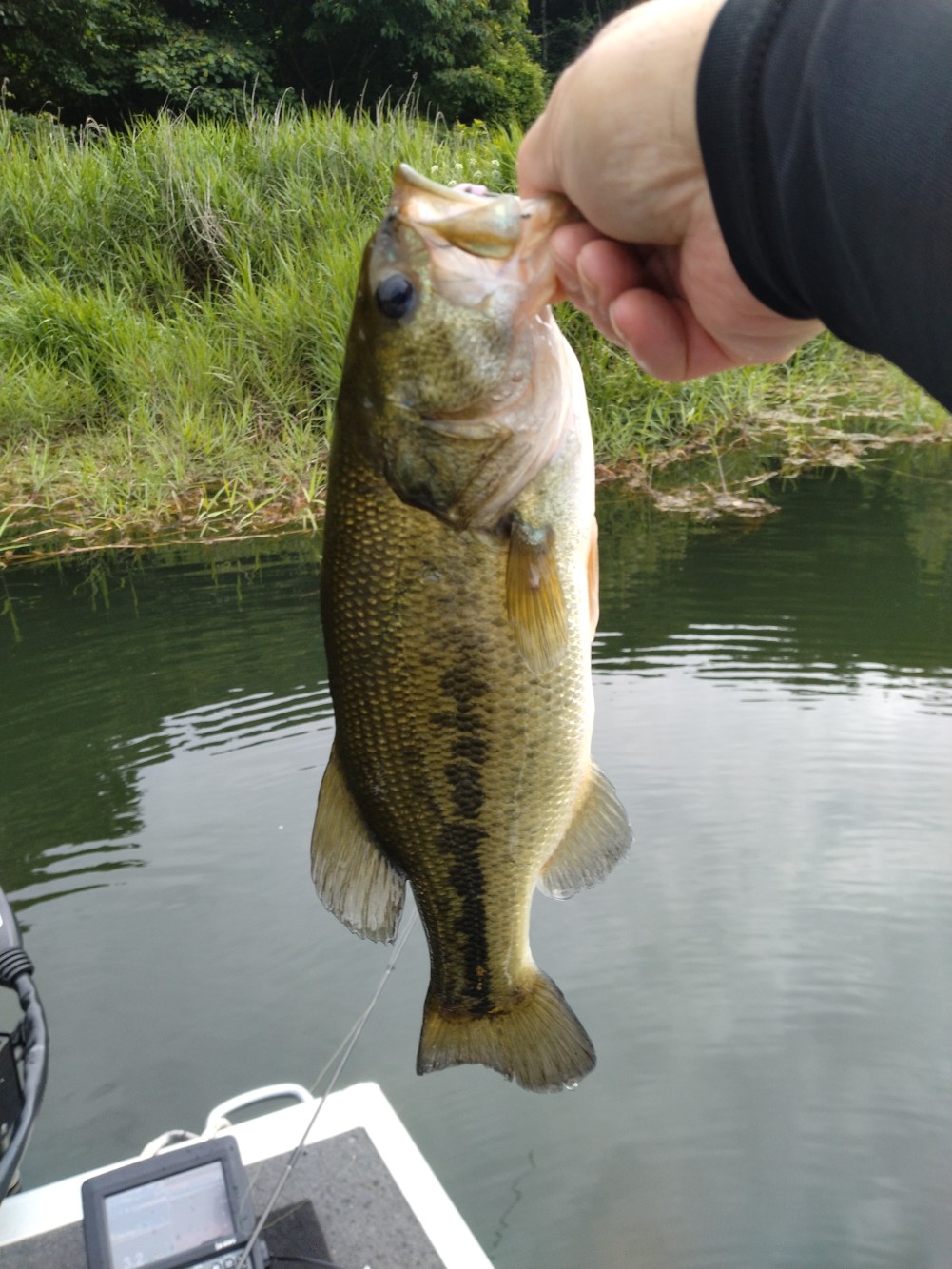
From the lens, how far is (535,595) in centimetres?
126

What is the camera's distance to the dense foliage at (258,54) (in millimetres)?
18047

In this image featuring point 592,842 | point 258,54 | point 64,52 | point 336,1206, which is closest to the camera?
point 592,842

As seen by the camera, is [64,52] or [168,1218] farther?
[64,52]

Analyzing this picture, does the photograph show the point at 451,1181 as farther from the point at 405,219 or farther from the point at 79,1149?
the point at 405,219

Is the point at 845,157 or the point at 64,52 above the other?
the point at 64,52

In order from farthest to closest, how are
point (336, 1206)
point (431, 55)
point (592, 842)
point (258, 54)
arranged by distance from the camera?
point (431, 55) → point (258, 54) → point (336, 1206) → point (592, 842)

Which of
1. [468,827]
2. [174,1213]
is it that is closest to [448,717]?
[468,827]

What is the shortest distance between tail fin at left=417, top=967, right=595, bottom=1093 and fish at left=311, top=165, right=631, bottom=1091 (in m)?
0.23

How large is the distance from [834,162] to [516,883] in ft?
3.42

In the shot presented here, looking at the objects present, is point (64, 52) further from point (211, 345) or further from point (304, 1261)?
point (304, 1261)

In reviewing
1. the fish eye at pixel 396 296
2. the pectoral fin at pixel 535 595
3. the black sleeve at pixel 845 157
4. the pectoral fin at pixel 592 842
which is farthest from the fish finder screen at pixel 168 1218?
the black sleeve at pixel 845 157

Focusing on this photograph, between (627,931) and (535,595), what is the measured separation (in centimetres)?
204

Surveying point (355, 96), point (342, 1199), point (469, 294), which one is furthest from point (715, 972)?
point (355, 96)

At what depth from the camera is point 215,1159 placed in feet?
6.19
